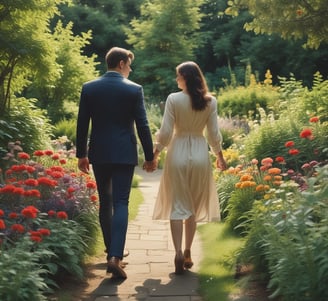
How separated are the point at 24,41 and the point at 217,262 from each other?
4.35 meters

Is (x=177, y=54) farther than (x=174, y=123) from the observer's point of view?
Yes

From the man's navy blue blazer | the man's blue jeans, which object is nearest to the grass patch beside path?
the man's blue jeans

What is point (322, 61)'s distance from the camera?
89.8ft

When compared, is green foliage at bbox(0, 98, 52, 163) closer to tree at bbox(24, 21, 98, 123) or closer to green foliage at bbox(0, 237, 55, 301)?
green foliage at bbox(0, 237, 55, 301)

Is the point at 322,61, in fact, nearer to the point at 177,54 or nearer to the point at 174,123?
the point at 177,54

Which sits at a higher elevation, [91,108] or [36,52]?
[36,52]

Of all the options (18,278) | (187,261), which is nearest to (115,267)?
(187,261)

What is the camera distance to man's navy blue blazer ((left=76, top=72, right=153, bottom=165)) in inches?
211

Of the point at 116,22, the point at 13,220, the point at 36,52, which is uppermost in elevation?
the point at 116,22

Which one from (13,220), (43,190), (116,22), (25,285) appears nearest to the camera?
(25,285)

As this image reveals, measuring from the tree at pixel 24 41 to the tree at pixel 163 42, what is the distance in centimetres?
1871

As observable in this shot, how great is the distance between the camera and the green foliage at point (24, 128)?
846 cm

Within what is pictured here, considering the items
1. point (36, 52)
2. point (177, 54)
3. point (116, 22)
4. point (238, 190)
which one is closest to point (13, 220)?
point (238, 190)

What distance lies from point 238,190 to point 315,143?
129cm
